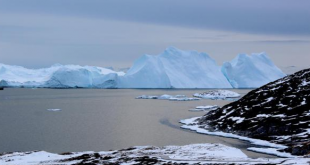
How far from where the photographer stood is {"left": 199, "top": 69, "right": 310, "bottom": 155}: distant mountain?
50.9 meters

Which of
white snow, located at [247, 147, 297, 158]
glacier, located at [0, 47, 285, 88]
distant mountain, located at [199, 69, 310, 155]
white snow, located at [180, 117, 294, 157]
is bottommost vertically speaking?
white snow, located at [247, 147, 297, 158]

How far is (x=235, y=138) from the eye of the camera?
54.6 m

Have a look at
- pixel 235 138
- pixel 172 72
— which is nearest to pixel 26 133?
pixel 235 138

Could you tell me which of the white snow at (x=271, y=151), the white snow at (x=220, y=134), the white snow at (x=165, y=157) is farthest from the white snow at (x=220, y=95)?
the white snow at (x=165, y=157)

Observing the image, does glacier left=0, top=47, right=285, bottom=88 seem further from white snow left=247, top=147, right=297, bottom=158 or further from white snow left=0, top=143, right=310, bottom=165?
white snow left=0, top=143, right=310, bottom=165

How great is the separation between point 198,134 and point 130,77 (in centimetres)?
13761

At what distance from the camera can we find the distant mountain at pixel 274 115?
50.9 meters

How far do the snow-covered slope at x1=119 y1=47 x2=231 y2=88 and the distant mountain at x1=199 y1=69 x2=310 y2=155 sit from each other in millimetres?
115055

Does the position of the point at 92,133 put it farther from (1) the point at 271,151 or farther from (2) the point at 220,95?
(2) the point at 220,95

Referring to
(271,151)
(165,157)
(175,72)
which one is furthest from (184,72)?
(165,157)

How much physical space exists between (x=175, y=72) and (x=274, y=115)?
13259cm

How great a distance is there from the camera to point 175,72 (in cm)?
19012

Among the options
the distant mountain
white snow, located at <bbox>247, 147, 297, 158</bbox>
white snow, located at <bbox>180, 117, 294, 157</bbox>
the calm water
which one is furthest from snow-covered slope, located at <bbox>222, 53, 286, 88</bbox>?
white snow, located at <bbox>247, 147, 297, 158</bbox>

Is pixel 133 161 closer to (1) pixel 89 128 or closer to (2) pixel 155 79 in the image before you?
(1) pixel 89 128
